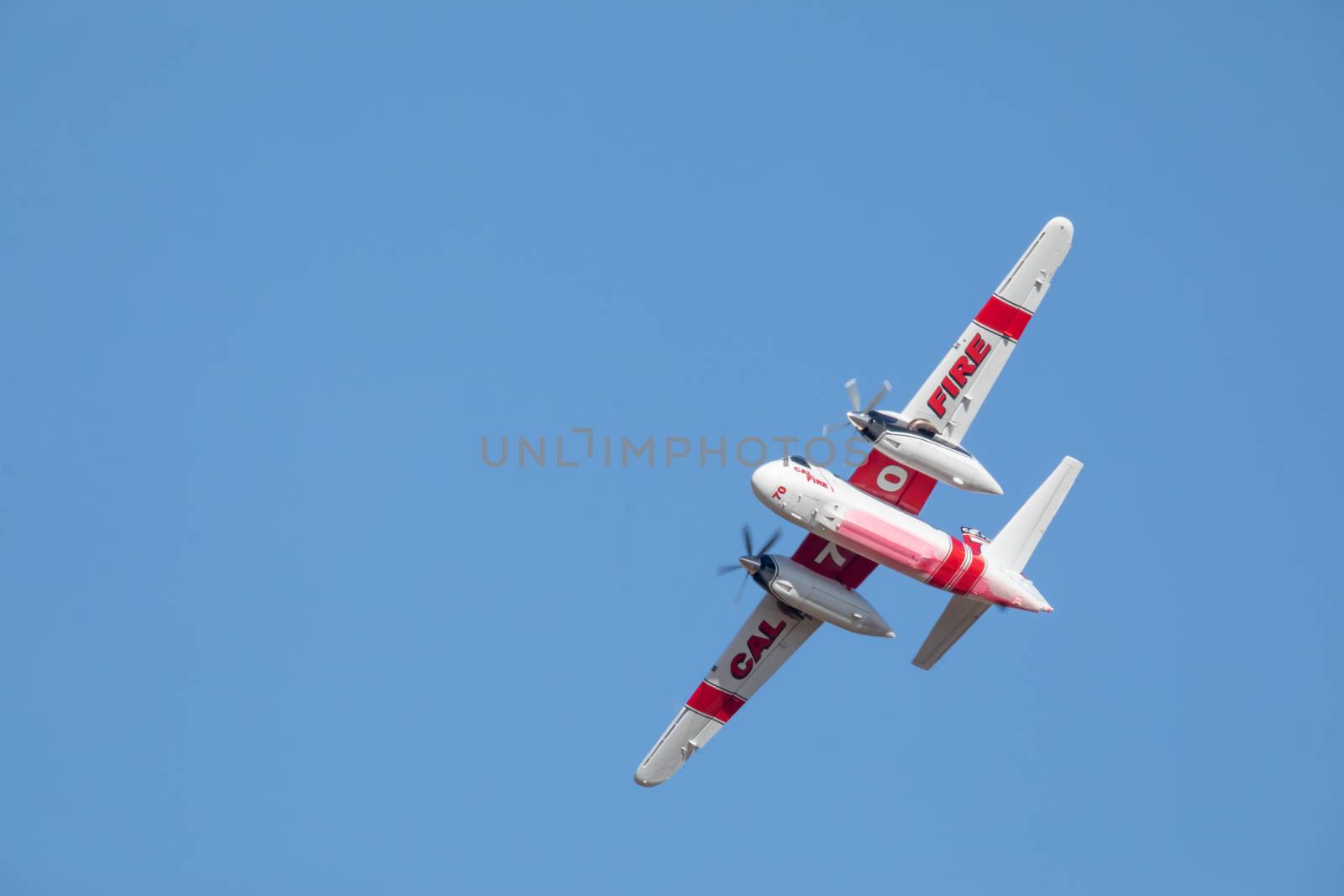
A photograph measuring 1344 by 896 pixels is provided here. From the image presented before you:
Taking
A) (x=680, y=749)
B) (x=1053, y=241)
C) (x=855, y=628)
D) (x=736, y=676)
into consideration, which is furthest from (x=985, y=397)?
(x=680, y=749)

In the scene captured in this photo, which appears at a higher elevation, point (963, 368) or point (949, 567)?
point (963, 368)

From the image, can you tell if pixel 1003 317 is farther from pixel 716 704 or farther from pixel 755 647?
pixel 716 704

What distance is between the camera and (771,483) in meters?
44.6

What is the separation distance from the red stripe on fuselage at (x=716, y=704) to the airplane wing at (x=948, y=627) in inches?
261

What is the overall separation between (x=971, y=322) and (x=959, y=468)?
5230 millimetres

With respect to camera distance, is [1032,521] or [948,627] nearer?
[1032,521]

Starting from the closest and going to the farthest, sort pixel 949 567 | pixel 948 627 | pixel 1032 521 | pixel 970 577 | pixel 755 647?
pixel 949 567 < pixel 970 577 < pixel 1032 521 < pixel 948 627 < pixel 755 647

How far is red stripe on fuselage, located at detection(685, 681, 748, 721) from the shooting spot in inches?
1987

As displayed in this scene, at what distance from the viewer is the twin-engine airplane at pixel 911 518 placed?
45.1 metres

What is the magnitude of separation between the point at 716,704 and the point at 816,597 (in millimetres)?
6305

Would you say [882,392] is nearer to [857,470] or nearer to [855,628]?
[857,470]

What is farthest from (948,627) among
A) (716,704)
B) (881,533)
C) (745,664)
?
(716,704)

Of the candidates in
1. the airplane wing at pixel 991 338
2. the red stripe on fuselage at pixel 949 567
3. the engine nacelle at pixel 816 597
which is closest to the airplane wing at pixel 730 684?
the engine nacelle at pixel 816 597

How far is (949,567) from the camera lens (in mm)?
45562
